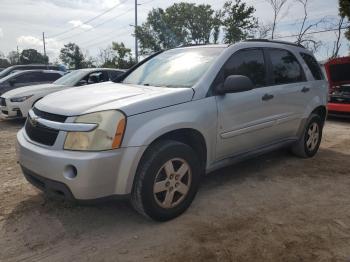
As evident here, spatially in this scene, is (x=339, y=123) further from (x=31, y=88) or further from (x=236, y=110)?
(x=31, y=88)

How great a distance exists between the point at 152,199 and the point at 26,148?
1.25 meters

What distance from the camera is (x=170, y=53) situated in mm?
4723

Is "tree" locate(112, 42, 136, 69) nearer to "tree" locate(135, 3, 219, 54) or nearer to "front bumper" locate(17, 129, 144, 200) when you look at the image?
"tree" locate(135, 3, 219, 54)

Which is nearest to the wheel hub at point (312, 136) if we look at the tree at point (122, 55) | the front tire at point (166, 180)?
the front tire at point (166, 180)

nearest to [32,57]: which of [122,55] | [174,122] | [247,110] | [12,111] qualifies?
[122,55]

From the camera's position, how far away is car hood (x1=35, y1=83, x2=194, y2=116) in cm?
317

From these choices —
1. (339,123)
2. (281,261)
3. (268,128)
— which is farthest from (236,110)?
(339,123)

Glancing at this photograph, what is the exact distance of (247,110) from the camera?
4.19 m

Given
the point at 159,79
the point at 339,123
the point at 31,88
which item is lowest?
the point at 339,123

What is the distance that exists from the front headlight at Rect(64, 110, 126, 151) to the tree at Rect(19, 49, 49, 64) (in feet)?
224

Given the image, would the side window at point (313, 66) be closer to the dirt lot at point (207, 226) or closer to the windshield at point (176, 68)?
the dirt lot at point (207, 226)

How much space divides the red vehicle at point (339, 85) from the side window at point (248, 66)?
5725mm

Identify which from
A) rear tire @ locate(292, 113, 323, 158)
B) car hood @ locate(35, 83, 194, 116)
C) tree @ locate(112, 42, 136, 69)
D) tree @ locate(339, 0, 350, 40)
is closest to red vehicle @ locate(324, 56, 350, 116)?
rear tire @ locate(292, 113, 323, 158)

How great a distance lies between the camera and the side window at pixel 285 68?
480 cm
